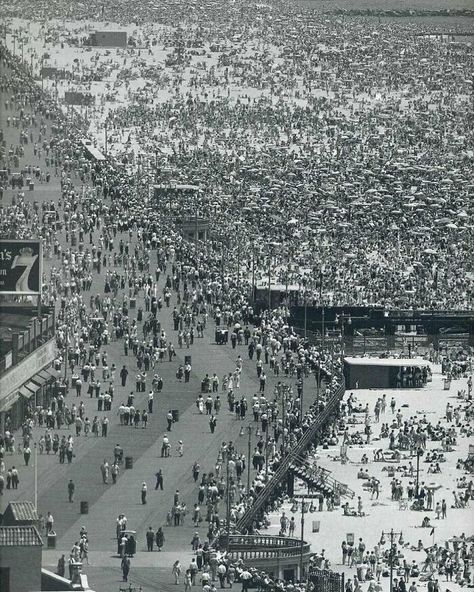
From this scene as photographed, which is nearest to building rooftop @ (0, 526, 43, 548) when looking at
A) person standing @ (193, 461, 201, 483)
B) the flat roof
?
person standing @ (193, 461, 201, 483)

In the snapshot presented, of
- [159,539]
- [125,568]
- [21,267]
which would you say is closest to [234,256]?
[21,267]

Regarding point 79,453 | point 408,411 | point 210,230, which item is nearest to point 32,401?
point 79,453

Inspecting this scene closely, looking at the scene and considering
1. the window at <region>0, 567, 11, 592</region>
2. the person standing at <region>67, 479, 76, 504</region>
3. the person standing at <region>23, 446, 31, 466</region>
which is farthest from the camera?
the person standing at <region>23, 446, 31, 466</region>

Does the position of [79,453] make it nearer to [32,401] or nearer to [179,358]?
[32,401]

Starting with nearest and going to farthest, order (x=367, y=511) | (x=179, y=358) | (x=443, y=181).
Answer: (x=367, y=511), (x=179, y=358), (x=443, y=181)

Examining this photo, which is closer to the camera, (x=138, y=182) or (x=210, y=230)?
(x=210, y=230)

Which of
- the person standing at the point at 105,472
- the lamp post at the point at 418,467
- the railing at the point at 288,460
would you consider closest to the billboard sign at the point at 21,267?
the person standing at the point at 105,472

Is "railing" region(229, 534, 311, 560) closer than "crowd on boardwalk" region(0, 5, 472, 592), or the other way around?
"railing" region(229, 534, 311, 560)

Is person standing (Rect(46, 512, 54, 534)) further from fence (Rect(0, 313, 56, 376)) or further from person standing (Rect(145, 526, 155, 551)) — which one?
fence (Rect(0, 313, 56, 376))
